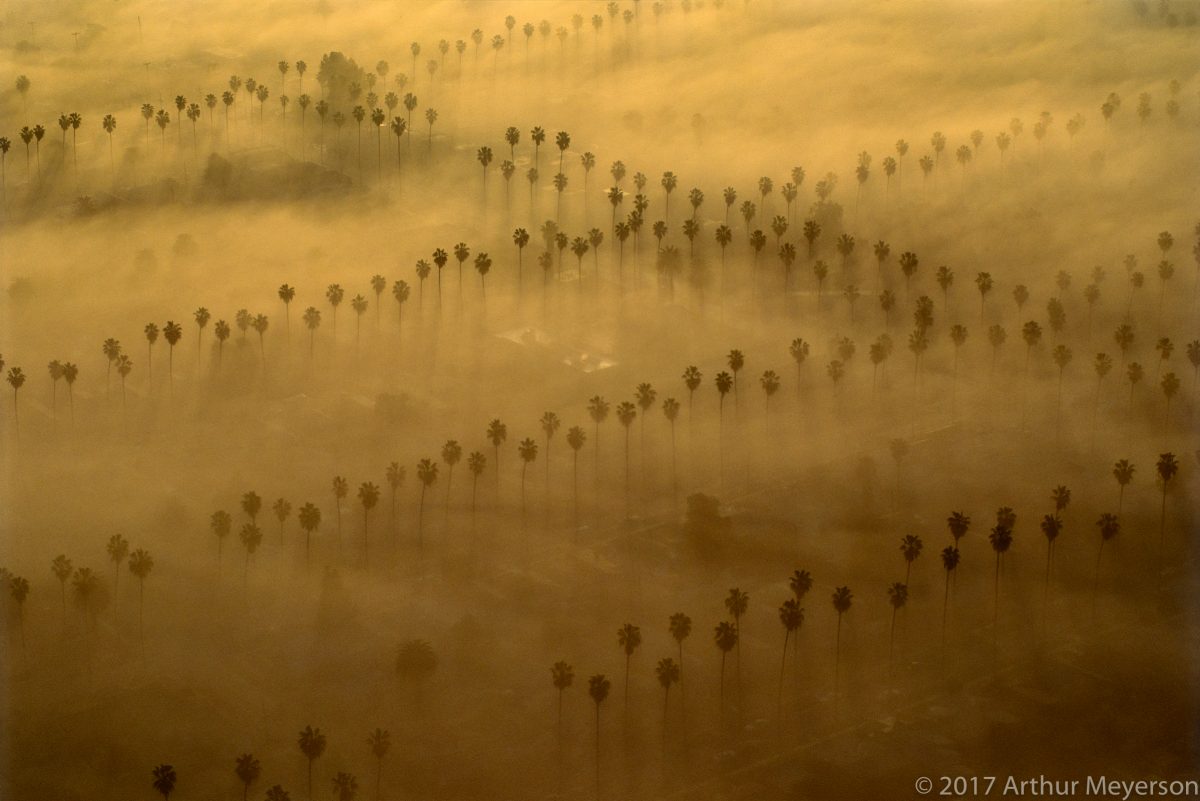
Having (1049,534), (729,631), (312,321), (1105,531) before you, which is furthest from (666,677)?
(312,321)

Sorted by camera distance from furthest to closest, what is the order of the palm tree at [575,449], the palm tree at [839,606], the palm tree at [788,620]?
1. the palm tree at [575,449]
2. the palm tree at [839,606]
3. the palm tree at [788,620]

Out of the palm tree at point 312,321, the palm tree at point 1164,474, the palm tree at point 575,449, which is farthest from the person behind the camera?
the palm tree at point 312,321

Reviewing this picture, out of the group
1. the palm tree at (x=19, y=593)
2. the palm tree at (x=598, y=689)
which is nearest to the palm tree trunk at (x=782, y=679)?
the palm tree at (x=598, y=689)

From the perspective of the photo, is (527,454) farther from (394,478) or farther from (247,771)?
(247,771)

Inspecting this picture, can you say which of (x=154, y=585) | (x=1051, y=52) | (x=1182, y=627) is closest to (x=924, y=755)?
(x=1182, y=627)

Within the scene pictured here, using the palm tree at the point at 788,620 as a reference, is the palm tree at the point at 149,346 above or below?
above

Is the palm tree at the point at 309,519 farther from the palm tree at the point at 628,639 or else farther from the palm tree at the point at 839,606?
the palm tree at the point at 839,606
